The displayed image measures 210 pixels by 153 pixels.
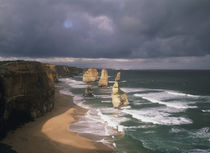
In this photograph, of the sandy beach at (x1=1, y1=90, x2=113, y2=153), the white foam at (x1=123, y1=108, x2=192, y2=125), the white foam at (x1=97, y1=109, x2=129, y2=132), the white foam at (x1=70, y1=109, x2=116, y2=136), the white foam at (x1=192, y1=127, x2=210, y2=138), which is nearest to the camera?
the sandy beach at (x1=1, y1=90, x2=113, y2=153)

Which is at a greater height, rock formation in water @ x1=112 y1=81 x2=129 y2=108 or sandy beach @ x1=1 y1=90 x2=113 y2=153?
rock formation in water @ x1=112 y1=81 x2=129 y2=108

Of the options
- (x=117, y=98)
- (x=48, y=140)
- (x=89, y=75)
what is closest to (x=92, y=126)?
(x=48, y=140)

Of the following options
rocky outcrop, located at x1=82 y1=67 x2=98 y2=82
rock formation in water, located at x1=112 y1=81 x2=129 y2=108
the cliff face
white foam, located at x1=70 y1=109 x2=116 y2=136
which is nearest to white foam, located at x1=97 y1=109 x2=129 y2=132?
white foam, located at x1=70 y1=109 x2=116 y2=136

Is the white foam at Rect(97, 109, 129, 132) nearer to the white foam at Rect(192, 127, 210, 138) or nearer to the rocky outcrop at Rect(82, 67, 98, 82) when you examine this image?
the white foam at Rect(192, 127, 210, 138)

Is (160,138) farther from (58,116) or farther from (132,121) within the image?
(58,116)

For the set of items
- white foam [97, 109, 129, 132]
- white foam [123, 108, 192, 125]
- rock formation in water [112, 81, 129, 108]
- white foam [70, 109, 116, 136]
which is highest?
rock formation in water [112, 81, 129, 108]

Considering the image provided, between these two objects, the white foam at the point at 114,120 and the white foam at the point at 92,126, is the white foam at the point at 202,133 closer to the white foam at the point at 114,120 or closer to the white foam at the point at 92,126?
the white foam at the point at 114,120

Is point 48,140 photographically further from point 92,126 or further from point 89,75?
point 89,75

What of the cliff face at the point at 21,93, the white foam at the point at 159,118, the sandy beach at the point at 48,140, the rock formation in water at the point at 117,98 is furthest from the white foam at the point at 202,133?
the cliff face at the point at 21,93

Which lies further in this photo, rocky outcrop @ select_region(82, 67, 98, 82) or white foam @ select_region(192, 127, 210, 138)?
rocky outcrop @ select_region(82, 67, 98, 82)

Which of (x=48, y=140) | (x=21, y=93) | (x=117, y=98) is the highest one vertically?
(x=21, y=93)
